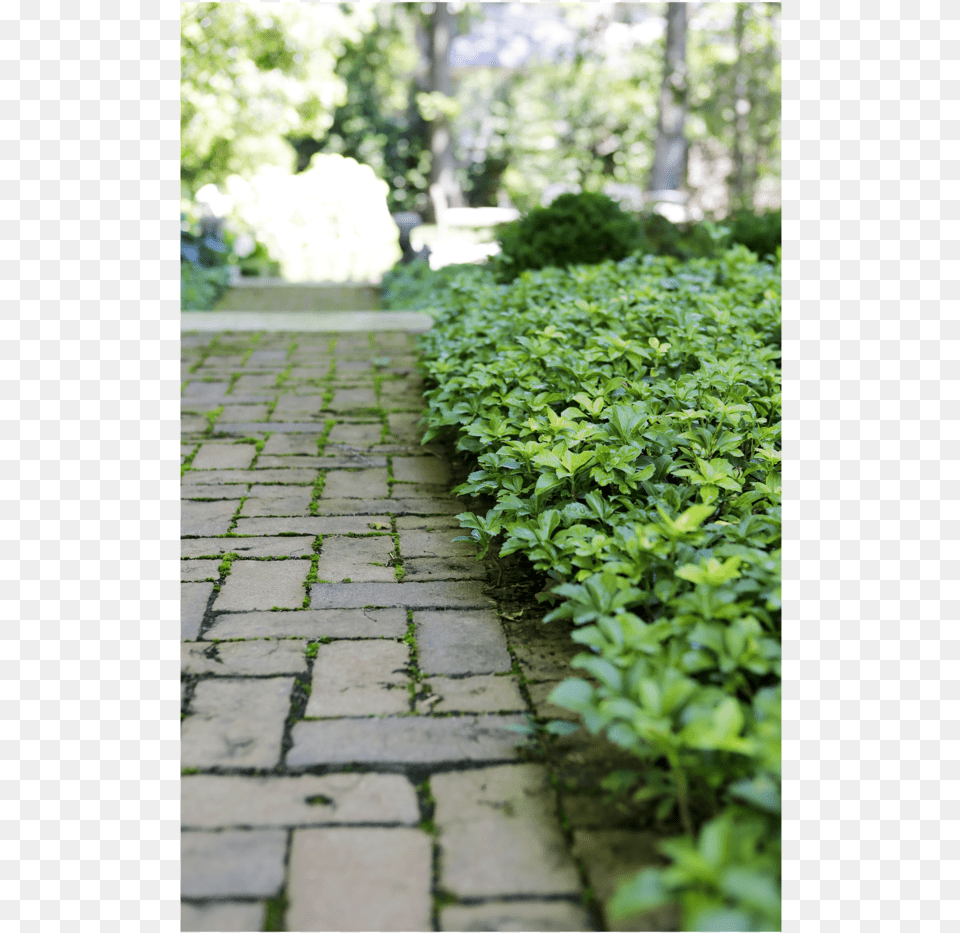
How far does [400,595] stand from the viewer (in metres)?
2.57

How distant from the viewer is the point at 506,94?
2436 cm

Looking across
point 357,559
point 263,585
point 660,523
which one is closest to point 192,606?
point 263,585

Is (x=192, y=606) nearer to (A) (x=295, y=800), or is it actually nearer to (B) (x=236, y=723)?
(B) (x=236, y=723)

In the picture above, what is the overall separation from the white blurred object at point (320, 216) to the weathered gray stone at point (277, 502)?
769cm

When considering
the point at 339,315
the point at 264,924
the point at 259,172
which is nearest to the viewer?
the point at 264,924

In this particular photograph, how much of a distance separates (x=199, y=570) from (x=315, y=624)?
1.77 ft

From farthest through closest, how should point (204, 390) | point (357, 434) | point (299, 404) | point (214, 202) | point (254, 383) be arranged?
point (214, 202)
point (254, 383)
point (204, 390)
point (299, 404)
point (357, 434)

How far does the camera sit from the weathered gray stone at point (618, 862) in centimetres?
144

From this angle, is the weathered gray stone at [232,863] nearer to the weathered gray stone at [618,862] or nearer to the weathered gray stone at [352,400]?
the weathered gray stone at [618,862]

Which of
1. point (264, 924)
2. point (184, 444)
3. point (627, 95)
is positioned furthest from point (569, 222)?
point (627, 95)

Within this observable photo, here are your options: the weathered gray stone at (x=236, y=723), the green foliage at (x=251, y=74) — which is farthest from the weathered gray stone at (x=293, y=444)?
the green foliage at (x=251, y=74)

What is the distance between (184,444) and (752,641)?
9.74 ft
